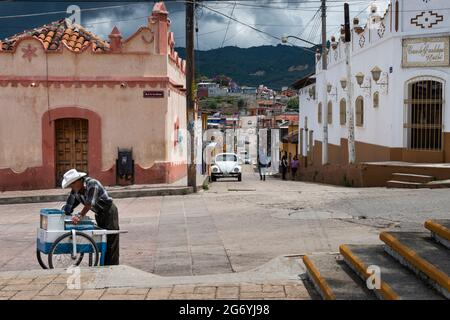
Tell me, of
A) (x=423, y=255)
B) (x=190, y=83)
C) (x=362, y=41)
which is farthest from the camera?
(x=362, y=41)

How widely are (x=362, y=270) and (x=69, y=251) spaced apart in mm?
3569

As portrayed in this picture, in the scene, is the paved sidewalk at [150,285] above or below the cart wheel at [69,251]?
below

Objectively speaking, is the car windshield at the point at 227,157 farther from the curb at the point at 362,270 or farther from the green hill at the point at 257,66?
the green hill at the point at 257,66

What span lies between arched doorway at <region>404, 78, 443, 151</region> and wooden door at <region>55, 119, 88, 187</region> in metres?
10.5

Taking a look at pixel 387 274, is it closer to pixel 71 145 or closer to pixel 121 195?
pixel 121 195

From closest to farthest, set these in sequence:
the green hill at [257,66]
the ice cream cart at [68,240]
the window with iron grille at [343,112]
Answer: the ice cream cart at [68,240]
the window with iron grille at [343,112]
the green hill at [257,66]

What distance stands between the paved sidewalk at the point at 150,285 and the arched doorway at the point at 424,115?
13.9m

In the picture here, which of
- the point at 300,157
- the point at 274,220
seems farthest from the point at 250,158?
the point at 274,220

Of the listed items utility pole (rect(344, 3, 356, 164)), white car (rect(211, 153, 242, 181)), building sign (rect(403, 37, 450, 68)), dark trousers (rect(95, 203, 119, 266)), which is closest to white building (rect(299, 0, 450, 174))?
building sign (rect(403, 37, 450, 68))

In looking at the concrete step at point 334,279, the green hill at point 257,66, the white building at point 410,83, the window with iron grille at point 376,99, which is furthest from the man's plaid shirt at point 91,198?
the green hill at point 257,66

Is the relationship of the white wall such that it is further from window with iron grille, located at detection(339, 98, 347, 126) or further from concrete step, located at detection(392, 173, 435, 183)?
window with iron grille, located at detection(339, 98, 347, 126)

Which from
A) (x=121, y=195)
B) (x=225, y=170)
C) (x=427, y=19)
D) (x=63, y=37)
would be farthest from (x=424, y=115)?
(x=63, y=37)

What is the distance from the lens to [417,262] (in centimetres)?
586

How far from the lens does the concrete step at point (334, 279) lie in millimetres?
5630
